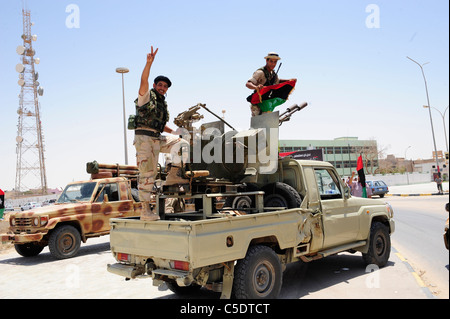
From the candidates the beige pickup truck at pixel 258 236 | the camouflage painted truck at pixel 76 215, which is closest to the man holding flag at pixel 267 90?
the beige pickup truck at pixel 258 236

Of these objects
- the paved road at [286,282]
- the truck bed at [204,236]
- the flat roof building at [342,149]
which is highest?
the flat roof building at [342,149]

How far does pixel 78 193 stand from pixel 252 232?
7636 millimetres

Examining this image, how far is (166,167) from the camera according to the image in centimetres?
528

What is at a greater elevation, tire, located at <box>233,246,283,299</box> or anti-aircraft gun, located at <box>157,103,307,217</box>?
anti-aircraft gun, located at <box>157,103,307,217</box>

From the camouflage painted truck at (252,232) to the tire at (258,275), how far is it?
12 millimetres

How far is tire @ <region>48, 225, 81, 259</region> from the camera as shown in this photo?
9.50 m

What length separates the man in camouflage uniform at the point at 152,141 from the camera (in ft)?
16.4

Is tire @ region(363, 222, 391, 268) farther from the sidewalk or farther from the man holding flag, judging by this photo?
the sidewalk

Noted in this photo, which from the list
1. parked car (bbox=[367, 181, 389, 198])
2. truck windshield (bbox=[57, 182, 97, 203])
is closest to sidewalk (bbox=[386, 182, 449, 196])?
parked car (bbox=[367, 181, 389, 198])

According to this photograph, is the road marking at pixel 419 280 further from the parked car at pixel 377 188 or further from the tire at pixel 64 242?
the parked car at pixel 377 188

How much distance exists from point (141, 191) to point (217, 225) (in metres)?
1.37

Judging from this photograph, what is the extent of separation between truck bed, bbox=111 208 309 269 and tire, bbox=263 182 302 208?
0.24 meters
